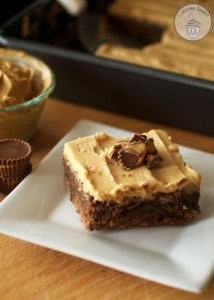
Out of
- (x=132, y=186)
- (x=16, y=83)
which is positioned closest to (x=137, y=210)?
(x=132, y=186)

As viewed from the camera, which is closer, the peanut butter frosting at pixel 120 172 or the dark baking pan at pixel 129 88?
the peanut butter frosting at pixel 120 172

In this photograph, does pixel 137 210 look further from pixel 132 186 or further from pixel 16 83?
pixel 16 83

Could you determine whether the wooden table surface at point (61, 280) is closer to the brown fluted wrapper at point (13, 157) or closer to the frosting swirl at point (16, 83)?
the brown fluted wrapper at point (13, 157)

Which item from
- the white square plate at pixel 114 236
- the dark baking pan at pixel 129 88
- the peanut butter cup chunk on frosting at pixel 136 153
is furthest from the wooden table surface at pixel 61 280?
the dark baking pan at pixel 129 88

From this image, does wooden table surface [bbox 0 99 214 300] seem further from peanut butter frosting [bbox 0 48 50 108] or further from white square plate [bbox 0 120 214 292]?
peanut butter frosting [bbox 0 48 50 108]

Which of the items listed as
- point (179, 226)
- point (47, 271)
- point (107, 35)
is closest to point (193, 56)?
point (107, 35)

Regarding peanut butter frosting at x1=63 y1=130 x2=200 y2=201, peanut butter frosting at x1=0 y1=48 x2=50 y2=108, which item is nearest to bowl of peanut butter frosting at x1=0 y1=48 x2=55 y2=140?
peanut butter frosting at x1=0 y1=48 x2=50 y2=108
